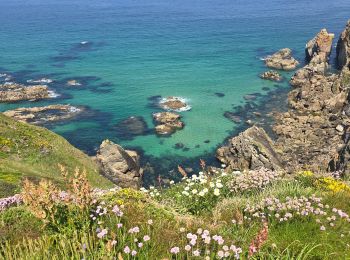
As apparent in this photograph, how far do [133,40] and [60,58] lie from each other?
29.9m

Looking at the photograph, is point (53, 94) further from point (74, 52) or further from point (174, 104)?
point (74, 52)

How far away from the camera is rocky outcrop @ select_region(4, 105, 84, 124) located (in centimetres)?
6333

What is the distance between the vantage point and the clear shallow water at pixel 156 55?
6103 cm

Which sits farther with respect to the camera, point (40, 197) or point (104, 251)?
point (40, 197)

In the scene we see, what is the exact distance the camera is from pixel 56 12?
18900cm

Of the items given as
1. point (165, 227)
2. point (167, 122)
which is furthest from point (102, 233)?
point (167, 122)

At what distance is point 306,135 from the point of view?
178 ft

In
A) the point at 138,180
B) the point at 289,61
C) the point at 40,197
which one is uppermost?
the point at 40,197

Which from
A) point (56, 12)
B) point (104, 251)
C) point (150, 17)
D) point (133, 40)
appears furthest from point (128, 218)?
point (56, 12)

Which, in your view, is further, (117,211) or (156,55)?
(156,55)

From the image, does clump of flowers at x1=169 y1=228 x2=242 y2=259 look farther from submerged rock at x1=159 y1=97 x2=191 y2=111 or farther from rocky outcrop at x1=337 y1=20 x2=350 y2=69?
rocky outcrop at x1=337 y1=20 x2=350 y2=69

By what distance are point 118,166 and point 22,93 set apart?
1570 inches

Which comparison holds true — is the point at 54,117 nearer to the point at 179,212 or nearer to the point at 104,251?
the point at 179,212

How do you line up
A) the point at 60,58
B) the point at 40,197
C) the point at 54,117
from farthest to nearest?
1. the point at 60,58
2. the point at 54,117
3. the point at 40,197
